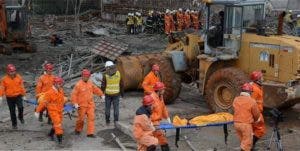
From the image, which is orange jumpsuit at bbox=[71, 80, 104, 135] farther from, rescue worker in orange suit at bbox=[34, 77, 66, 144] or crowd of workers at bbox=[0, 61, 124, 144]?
rescue worker in orange suit at bbox=[34, 77, 66, 144]

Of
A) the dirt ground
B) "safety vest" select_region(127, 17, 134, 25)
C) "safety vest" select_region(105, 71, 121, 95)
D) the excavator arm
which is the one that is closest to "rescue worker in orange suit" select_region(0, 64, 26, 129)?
the dirt ground

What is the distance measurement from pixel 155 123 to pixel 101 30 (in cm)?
2446

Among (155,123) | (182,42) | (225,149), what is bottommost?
(225,149)

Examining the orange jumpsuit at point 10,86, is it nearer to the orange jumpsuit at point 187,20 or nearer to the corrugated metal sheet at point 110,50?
the corrugated metal sheet at point 110,50

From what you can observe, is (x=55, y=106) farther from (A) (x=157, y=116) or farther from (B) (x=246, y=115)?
(B) (x=246, y=115)

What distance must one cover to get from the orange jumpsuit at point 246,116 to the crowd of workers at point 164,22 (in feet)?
72.2

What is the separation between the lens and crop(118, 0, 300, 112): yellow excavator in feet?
42.4

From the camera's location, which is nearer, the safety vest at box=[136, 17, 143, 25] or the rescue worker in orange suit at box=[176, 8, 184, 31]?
the rescue worker in orange suit at box=[176, 8, 184, 31]

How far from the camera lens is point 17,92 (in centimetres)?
1316

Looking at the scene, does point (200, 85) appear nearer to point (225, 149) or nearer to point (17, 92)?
point (225, 149)

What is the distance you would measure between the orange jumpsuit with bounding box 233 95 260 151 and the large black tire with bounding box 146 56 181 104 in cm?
520

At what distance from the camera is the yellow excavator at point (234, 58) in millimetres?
12922

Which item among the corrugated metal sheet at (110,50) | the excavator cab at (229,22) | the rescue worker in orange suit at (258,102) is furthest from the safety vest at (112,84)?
the corrugated metal sheet at (110,50)

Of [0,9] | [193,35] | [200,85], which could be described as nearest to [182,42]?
[193,35]
